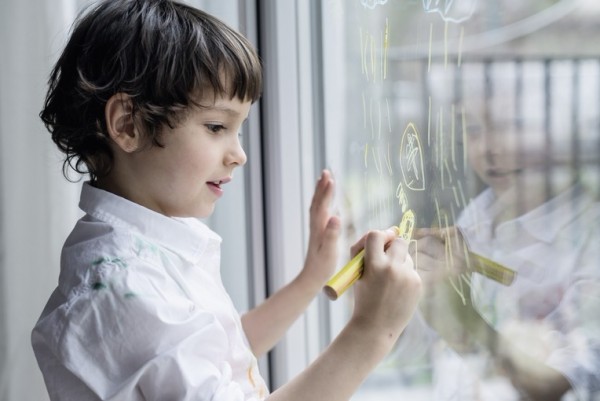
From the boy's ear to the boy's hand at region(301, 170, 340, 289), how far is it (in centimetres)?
23

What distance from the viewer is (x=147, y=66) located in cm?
57

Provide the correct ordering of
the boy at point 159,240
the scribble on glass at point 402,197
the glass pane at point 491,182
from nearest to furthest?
1. the glass pane at point 491,182
2. the boy at point 159,240
3. the scribble on glass at point 402,197

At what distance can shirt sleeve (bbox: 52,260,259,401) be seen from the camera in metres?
0.47

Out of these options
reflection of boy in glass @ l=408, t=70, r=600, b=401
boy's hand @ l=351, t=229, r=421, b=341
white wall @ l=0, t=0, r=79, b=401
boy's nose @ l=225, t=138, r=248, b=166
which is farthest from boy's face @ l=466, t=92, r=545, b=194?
white wall @ l=0, t=0, r=79, b=401

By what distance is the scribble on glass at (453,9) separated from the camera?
1.51 ft

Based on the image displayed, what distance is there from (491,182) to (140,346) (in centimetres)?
29

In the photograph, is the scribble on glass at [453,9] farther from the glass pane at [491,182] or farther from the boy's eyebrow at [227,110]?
the boy's eyebrow at [227,110]

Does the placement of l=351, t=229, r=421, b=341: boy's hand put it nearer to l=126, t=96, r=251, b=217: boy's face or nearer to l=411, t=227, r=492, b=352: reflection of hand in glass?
l=411, t=227, r=492, b=352: reflection of hand in glass

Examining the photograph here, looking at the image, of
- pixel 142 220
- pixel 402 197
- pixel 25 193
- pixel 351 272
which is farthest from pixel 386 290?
pixel 25 193

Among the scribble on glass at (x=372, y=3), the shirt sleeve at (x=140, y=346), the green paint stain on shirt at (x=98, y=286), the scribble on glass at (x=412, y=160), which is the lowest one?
the shirt sleeve at (x=140, y=346)

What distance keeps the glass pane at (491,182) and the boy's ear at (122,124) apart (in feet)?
0.82

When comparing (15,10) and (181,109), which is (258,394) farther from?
(15,10)

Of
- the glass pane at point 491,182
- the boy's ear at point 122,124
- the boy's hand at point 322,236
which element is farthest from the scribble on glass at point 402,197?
the boy's ear at point 122,124

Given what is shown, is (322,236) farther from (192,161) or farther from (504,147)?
A: (504,147)
